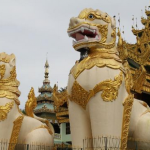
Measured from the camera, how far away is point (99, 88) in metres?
5.48

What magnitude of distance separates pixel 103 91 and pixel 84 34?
3.11ft

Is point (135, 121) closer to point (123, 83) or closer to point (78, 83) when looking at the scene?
point (123, 83)

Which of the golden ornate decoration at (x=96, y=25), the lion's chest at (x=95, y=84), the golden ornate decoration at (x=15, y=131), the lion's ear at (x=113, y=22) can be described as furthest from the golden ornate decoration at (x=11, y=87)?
the lion's ear at (x=113, y=22)

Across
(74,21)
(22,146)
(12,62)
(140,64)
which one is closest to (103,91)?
(74,21)

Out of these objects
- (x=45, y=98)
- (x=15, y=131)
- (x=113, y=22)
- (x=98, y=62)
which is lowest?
(x=15, y=131)

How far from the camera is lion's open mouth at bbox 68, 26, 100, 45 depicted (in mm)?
5719

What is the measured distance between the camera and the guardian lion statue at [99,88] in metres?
5.45

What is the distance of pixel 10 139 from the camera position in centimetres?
618

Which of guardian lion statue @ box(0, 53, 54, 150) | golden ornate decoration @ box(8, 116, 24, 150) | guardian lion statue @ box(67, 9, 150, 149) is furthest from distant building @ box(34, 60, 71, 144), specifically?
guardian lion statue @ box(67, 9, 150, 149)

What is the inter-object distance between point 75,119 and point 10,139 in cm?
124

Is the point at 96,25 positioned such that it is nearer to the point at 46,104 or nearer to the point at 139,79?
the point at 139,79

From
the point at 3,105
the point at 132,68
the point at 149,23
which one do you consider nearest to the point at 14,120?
the point at 3,105

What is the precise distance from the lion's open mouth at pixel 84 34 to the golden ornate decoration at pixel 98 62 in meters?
0.22

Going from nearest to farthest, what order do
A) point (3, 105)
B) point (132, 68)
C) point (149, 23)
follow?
1. point (3, 105)
2. point (132, 68)
3. point (149, 23)
